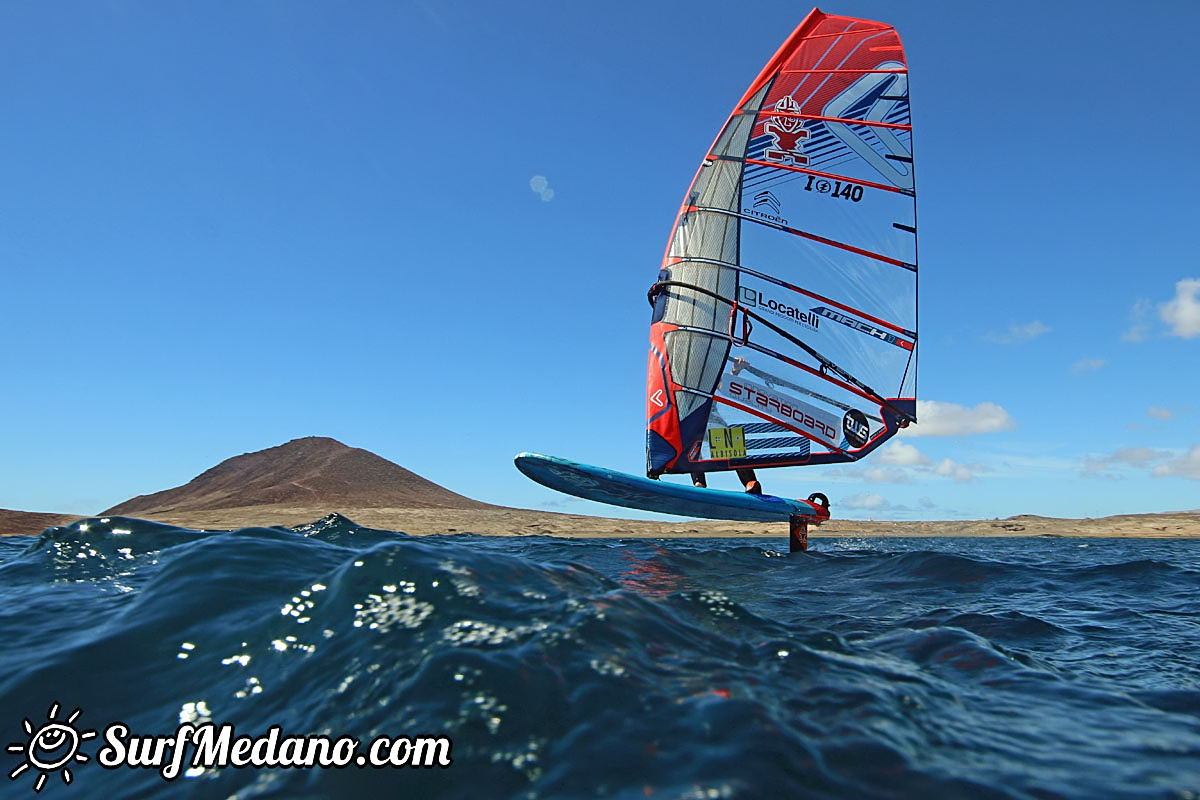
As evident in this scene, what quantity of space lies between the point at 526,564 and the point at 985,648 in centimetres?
317

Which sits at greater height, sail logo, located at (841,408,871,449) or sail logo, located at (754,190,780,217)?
sail logo, located at (754,190,780,217)

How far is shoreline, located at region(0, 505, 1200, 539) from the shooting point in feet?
59.1

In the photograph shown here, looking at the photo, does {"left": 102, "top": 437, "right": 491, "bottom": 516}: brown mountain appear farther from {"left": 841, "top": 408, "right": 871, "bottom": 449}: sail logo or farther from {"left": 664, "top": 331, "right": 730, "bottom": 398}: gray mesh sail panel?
{"left": 841, "top": 408, "right": 871, "bottom": 449}: sail logo

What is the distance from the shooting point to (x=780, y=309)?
13.3 metres

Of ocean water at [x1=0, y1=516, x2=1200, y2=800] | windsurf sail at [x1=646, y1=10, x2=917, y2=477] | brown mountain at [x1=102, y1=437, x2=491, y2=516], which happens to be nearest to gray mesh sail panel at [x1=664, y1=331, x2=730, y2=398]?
windsurf sail at [x1=646, y1=10, x2=917, y2=477]

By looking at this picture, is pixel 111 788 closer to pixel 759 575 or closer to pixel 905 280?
pixel 759 575

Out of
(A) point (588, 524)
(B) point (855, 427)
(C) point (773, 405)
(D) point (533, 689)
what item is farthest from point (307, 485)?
(D) point (533, 689)

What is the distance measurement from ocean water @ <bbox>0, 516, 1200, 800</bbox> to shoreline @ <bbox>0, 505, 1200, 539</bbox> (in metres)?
13.5

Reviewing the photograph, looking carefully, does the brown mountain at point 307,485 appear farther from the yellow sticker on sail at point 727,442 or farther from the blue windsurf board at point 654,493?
the yellow sticker on sail at point 727,442

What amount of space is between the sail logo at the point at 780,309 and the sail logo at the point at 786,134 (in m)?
3.14

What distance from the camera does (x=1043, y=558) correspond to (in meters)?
12.1

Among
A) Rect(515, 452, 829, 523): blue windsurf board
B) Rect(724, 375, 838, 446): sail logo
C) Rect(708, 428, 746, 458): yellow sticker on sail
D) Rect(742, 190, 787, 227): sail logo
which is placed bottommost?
Rect(515, 452, 829, 523): blue windsurf board

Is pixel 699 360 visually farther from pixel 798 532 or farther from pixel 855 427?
pixel 798 532

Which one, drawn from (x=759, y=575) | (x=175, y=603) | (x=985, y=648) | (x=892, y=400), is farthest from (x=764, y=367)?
(x=175, y=603)
